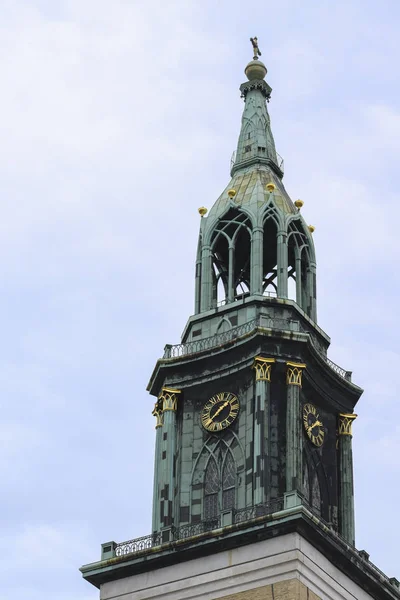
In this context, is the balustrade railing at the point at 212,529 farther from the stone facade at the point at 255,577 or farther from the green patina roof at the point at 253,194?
the green patina roof at the point at 253,194

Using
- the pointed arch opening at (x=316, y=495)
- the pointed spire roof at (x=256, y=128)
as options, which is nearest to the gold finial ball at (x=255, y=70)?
the pointed spire roof at (x=256, y=128)

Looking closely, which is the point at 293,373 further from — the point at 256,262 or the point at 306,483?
the point at 256,262

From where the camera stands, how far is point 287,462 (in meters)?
69.0

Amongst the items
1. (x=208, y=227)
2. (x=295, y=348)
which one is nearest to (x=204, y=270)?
(x=208, y=227)

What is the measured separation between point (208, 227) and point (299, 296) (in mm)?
5723

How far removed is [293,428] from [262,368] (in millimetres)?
3024

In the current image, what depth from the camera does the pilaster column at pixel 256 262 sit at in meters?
74.9

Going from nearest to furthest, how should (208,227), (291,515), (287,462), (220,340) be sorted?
(291,515) → (287,462) → (220,340) → (208,227)

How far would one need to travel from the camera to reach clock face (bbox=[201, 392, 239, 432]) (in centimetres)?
7144

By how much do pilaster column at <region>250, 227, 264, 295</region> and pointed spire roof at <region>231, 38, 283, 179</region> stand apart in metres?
6.35

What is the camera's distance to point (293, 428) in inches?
2746

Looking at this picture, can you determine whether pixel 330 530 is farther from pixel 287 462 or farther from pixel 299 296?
pixel 299 296

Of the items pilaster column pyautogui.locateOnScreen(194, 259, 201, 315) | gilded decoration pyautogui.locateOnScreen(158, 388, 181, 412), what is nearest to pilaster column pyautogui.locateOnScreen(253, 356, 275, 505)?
gilded decoration pyautogui.locateOnScreen(158, 388, 181, 412)

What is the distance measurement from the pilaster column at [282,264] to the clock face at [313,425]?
5.76m
